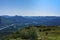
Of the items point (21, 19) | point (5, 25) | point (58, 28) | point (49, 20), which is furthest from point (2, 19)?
point (58, 28)

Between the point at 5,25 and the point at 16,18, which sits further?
the point at 5,25

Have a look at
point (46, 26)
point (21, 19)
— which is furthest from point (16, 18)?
point (46, 26)

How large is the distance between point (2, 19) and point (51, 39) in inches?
196

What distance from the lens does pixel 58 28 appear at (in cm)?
956

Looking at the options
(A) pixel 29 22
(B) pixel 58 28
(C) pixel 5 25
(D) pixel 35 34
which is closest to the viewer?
(D) pixel 35 34

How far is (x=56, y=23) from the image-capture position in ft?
32.6

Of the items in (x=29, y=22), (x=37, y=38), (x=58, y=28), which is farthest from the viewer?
(x=29, y=22)

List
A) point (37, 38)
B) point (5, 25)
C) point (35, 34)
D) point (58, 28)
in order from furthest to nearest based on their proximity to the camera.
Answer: point (5, 25) < point (58, 28) < point (35, 34) < point (37, 38)

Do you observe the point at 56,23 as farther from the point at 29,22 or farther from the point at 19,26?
the point at 19,26

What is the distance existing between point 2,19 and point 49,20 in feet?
10.5

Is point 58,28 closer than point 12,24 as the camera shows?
Yes

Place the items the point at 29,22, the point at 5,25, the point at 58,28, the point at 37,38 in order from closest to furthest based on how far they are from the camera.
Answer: the point at 37,38 < the point at 58,28 < the point at 29,22 < the point at 5,25

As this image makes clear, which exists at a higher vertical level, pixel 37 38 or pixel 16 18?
pixel 16 18

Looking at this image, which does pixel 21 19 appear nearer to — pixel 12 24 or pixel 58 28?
pixel 12 24
